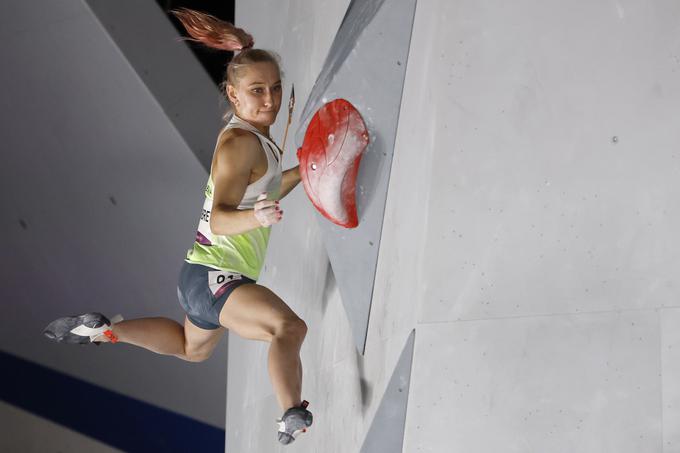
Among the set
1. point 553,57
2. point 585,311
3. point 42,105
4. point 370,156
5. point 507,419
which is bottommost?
point 42,105

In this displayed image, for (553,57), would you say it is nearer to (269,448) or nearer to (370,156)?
(370,156)

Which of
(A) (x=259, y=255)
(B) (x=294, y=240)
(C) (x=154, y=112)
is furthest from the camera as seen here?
(C) (x=154, y=112)

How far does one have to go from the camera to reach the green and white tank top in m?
2.14

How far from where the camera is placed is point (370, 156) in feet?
6.87

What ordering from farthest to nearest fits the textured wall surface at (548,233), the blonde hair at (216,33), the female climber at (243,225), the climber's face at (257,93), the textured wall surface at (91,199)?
the textured wall surface at (91,199) < the blonde hair at (216,33) < the climber's face at (257,93) < the female climber at (243,225) < the textured wall surface at (548,233)

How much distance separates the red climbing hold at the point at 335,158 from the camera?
6.77 ft

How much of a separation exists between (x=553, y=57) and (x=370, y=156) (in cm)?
47

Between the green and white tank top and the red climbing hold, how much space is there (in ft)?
0.26

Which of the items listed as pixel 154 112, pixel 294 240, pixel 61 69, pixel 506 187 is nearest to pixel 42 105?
pixel 61 69

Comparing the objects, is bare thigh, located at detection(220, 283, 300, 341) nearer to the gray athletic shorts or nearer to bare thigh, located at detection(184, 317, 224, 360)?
the gray athletic shorts

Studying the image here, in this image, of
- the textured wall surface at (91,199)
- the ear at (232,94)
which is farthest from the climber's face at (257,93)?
the textured wall surface at (91,199)

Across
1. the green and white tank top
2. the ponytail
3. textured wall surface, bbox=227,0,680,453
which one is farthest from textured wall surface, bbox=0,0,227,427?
textured wall surface, bbox=227,0,680,453

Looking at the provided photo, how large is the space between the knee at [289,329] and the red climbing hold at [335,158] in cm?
26

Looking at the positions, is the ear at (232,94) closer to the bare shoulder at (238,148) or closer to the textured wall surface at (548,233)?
the bare shoulder at (238,148)
